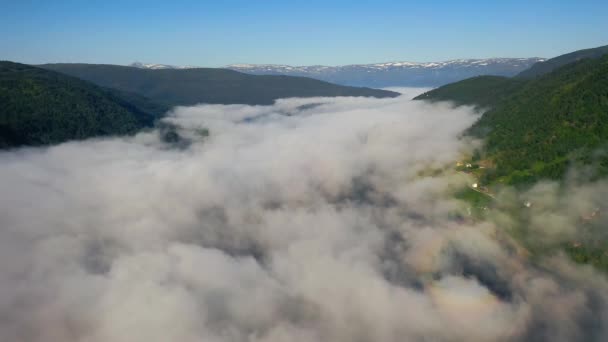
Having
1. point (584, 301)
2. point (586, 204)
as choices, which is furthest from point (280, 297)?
point (586, 204)

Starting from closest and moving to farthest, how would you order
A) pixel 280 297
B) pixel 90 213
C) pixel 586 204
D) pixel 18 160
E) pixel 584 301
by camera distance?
pixel 584 301 → pixel 280 297 → pixel 586 204 → pixel 90 213 → pixel 18 160

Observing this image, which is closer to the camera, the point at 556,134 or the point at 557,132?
the point at 556,134

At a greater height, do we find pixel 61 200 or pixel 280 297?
pixel 61 200

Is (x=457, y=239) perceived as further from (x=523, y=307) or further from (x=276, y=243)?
(x=276, y=243)

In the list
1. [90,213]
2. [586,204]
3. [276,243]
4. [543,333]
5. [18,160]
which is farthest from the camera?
[18,160]

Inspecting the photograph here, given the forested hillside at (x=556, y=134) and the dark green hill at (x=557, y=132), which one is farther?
the dark green hill at (x=557, y=132)

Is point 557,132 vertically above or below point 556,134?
above

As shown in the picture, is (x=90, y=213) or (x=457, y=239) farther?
(x=90, y=213)

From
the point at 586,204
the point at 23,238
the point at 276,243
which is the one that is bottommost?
the point at 276,243

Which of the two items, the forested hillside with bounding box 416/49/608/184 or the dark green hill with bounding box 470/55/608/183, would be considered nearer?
the forested hillside with bounding box 416/49/608/184

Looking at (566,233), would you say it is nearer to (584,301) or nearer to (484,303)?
(584,301)
